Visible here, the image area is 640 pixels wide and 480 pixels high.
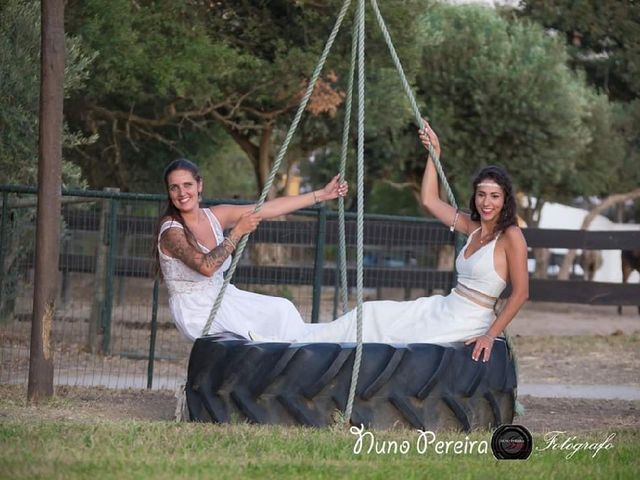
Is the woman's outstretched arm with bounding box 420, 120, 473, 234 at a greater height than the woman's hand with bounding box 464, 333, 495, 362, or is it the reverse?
the woman's outstretched arm with bounding box 420, 120, 473, 234

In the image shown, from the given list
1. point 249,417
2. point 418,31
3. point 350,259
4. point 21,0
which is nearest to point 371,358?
point 249,417

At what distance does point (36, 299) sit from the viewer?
750cm

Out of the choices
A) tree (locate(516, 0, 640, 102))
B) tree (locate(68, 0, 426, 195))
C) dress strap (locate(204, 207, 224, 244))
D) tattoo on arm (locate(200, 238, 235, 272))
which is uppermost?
tree (locate(516, 0, 640, 102))

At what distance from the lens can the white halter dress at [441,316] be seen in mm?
6832

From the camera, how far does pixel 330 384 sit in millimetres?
6496

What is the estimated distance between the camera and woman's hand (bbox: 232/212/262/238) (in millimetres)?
6688

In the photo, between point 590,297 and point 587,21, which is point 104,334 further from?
point 587,21

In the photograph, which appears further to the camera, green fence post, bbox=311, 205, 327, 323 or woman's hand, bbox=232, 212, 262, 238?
green fence post, bbox=311, 205, 327, 323

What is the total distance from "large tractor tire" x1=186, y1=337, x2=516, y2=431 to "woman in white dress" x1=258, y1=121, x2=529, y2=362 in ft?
0.80

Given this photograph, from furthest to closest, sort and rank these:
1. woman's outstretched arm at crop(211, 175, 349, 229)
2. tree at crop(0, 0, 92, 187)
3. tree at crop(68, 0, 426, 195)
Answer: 1. tree at crop(68, 0, 426, 195)
2. tree at crop(0, 0, 92, 187)
3. woman's outstretched arm at crop(211, 175, 349, 229)

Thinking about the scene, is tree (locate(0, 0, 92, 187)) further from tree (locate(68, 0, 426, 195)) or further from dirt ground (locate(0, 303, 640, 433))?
dirt ground (locate(0, 303, 640, 433))

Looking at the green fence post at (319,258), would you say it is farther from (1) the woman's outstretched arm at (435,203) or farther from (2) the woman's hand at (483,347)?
(2) the woman's hand at (483,347)

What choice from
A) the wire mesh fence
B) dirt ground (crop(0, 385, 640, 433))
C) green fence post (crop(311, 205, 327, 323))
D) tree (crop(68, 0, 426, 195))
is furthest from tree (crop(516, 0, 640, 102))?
dirt ground (crop(0, 385, 640, 433))

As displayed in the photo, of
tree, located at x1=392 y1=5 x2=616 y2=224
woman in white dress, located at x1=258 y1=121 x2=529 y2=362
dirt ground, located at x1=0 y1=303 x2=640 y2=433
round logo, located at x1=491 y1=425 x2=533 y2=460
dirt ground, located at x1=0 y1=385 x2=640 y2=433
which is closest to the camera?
round logo, located at x1=491 y1=425 x2=533 y2=460
